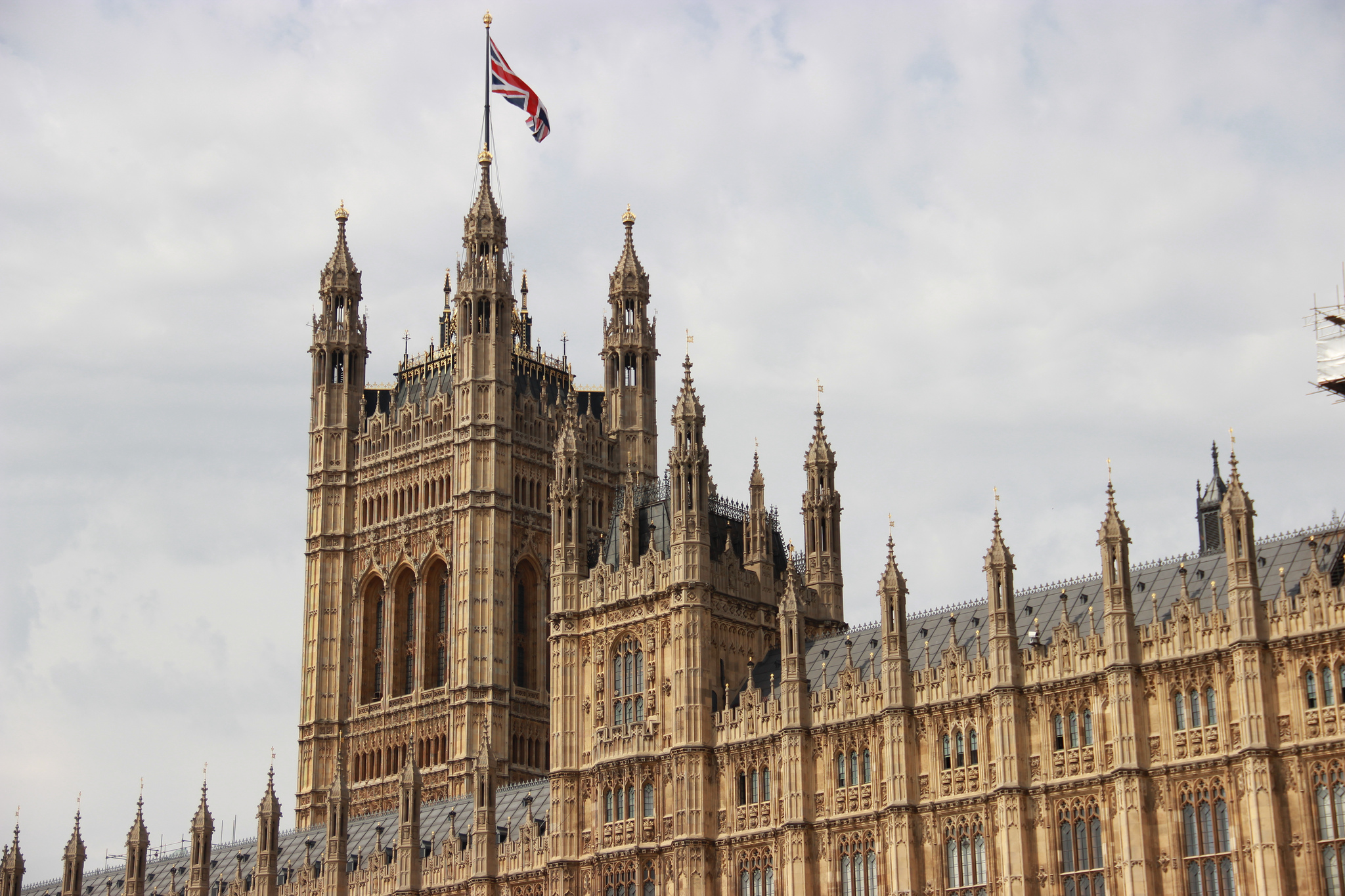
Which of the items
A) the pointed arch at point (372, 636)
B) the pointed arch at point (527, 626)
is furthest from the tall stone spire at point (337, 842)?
the pointed arch at point (372, 636)

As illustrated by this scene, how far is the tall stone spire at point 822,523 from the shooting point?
363 feet

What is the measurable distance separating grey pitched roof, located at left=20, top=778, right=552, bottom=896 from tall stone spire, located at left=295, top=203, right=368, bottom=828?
38.9ft

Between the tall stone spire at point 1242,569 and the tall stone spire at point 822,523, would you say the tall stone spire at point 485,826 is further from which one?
the tall stone spire at point 1242,569

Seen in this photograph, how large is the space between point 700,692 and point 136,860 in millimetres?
51095

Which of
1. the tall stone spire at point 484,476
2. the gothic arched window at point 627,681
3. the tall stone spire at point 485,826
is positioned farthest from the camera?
the tall stone spire at point 484,476

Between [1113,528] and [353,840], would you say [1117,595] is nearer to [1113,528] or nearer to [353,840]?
[1113,528]

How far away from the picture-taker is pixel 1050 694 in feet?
289

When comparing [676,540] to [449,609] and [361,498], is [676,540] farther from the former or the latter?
[361,498]

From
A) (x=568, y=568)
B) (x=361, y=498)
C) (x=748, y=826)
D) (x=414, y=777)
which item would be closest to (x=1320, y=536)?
(x=748, y=826)

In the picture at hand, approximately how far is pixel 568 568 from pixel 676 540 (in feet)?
26.5

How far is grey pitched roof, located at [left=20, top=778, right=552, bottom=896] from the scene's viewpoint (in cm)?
11488

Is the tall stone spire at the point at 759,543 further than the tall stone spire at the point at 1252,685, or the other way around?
the tall stone spire at the point at 759,543

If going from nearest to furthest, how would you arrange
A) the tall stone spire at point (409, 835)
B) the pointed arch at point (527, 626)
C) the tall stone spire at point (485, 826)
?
the tall stone spire at point (485, 826) < the tall stone spire at point (409, 835) < the pointed arch at point (527, 626)

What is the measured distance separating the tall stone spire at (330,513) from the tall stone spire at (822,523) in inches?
1993
